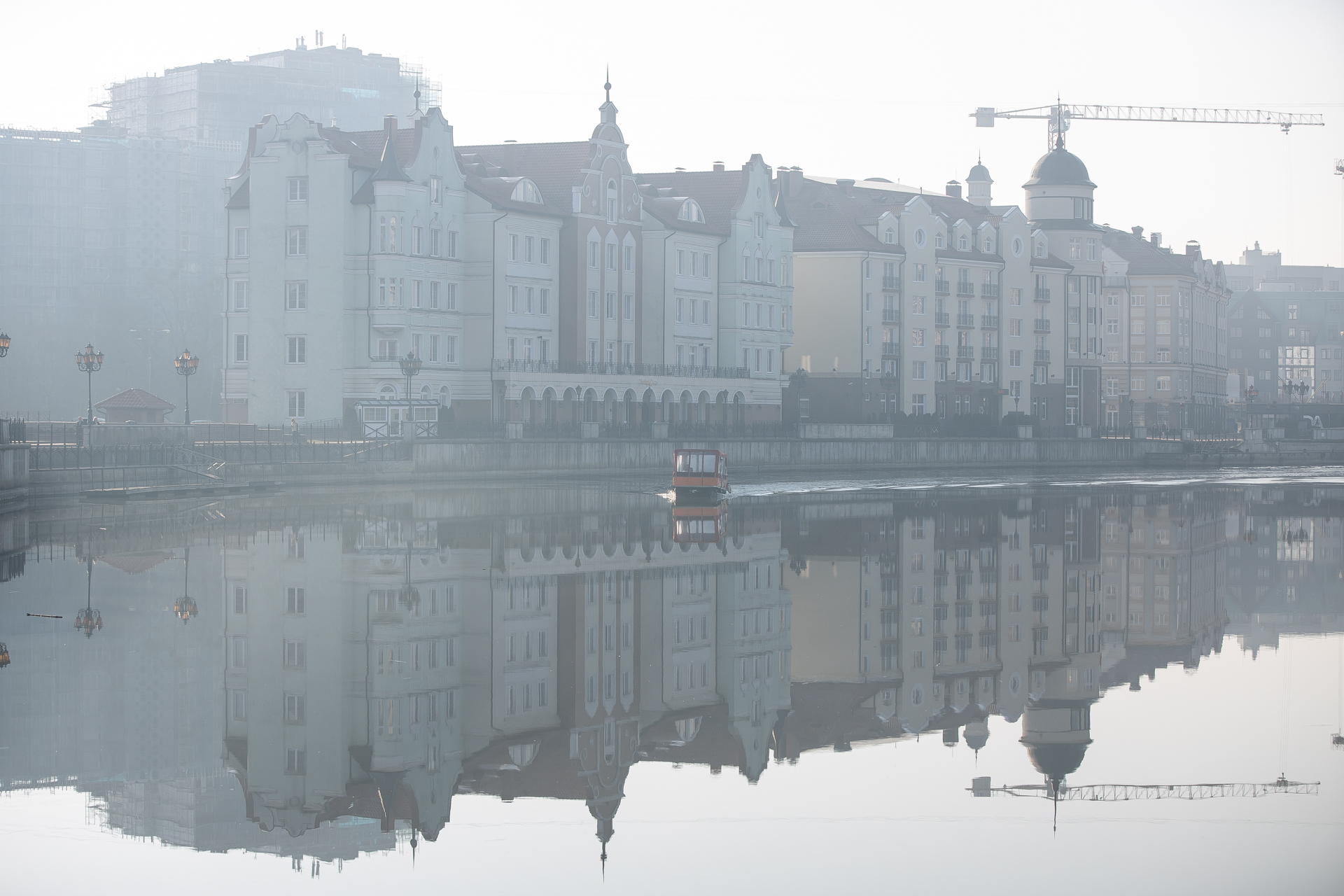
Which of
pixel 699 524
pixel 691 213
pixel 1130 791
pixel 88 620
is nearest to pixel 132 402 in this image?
pixel 699 524

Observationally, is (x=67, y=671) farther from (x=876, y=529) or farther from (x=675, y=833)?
(x=876, y=529)

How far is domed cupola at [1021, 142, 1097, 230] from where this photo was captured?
148 m

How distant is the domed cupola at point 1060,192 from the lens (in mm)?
148125

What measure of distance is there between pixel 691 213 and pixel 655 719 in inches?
3697

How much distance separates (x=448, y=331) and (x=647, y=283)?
1976 centimetres

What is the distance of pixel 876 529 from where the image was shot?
174ft

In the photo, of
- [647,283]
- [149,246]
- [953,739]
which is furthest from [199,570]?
[149,246]

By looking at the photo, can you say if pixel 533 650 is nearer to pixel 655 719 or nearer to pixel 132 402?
pixel 655 719

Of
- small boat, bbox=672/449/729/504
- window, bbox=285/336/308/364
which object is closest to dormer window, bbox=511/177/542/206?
window, bbox=285/336/308/364

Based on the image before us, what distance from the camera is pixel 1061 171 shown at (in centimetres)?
14825

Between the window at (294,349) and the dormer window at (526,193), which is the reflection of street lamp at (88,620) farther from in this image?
the dormer window at (526,193)

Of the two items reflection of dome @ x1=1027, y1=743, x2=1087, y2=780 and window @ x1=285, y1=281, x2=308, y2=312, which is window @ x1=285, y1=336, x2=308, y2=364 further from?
reflection of dome @ x1=1027, y1=743, x2=1087, y2=780

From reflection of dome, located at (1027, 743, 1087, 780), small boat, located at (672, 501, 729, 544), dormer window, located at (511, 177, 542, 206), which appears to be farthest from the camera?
dormer window, located at (511, 177, 542, 206)

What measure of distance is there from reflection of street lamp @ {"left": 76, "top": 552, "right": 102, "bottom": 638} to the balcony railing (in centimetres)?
6500
